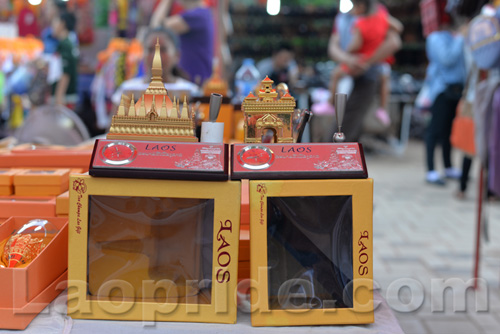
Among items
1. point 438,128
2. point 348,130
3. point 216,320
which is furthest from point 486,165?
point 438,128

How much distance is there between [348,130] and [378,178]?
104 inches

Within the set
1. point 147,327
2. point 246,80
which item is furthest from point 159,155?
point 246,80

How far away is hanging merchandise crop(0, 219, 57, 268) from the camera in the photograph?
0.98 metres

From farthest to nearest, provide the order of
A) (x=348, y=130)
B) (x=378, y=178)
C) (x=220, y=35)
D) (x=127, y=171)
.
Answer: (x=378, y=178) < (x=220, y=35) < (x=348, y=130) < (x=127, y=171)

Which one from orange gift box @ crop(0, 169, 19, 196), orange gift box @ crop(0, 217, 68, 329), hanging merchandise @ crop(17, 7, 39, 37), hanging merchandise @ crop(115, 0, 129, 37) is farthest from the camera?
hanging merchandise @ crop(17, 7, 39, 37)

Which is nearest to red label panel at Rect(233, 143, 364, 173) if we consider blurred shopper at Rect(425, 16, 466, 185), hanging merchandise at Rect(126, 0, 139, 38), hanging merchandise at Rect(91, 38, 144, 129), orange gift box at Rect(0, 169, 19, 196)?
orange gift box at Rect(0, 169, 19, 196)

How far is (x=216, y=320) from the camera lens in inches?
36.5

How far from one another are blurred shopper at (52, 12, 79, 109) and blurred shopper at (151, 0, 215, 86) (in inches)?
66.5

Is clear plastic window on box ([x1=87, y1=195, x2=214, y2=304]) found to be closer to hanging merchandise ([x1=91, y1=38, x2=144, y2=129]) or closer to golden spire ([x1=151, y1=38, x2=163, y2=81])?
golden spire ([x1=151, y1=38, x2=163, y2=81])

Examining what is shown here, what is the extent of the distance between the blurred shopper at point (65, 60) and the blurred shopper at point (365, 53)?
8.86 feet

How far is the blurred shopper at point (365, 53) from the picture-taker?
3650 millimetres

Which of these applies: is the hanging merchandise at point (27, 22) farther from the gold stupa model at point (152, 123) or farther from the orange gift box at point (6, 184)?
the gold stupa model at point (152, 123)

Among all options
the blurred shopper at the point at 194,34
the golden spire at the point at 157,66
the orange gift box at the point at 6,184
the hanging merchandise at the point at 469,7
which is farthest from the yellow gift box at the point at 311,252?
the blurred shopper at the point at 194,34

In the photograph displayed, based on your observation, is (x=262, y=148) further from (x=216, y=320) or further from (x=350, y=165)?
(x=216, y=320)
